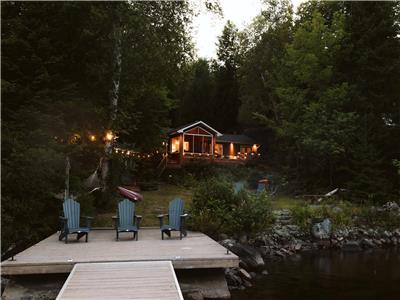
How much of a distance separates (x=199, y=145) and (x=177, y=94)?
438 inches

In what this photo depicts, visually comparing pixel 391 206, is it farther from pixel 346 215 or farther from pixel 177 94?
pixel 177 94

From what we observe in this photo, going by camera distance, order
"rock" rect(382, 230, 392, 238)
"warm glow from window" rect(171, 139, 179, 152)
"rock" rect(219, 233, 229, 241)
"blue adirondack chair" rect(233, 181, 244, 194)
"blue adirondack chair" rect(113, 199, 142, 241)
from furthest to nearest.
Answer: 1. "warm glow from window" rect(171, 139, 179, 152)
2. "rock" rect(382, 230, 392, 238)
3. "blue adirondack chair" rect(233, 181, 244, 194)
4. "rock" rect(219, 233, 229, 241)
5. "blue adirondack chair" rect(113, 199, 142, 241)

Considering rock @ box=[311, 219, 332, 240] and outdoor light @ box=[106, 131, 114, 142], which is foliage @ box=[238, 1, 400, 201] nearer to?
rock @ box=[311, 219, 332, 240]

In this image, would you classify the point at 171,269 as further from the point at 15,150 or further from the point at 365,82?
the point at 365,82

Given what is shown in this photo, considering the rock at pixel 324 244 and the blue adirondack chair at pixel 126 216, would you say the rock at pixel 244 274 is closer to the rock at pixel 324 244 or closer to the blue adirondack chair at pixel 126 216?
the blue adirondack chair at pixel 126 216

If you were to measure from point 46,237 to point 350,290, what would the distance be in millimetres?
7252

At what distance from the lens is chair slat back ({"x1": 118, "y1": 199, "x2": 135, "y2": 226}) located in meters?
9.68

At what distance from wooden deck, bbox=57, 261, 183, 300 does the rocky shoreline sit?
4.18 metres

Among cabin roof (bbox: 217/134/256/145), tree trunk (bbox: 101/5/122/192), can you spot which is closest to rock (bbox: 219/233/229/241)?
tree trunk (bbox: 101/5/122/192)

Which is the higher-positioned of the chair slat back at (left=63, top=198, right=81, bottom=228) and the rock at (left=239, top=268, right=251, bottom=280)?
the chair slat back at (left=63, top=198, right=81, bottom=228)

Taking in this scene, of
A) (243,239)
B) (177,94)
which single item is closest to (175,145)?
(177,94)

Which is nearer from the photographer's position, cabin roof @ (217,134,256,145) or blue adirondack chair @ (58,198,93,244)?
blue adirondack chair @ (58,198,93,244)

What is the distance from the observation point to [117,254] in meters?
7.69

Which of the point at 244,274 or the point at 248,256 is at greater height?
the point at 248,256
